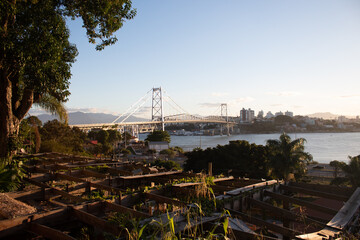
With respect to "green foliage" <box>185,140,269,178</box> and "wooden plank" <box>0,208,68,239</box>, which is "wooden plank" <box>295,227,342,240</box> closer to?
"wooden plank" <box>0,208,68,239</box>

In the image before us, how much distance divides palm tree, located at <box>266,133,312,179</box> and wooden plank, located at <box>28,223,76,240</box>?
23.4m

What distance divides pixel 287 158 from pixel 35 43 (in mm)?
22181

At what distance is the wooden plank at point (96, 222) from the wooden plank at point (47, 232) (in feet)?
1.85

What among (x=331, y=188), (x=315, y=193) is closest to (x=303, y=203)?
(x=315, y=193)

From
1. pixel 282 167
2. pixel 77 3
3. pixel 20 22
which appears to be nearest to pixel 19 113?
pixel 20 22

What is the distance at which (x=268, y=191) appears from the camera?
6.94m

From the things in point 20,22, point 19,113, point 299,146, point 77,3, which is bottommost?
point 299,146

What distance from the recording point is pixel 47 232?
3.93 meters

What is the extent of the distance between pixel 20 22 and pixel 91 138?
161 ft


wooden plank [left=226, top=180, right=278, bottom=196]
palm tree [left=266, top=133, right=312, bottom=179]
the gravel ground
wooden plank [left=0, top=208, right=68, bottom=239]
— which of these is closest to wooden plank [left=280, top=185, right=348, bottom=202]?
wooden plank [left=226, top=180, right=278, bottom=196]

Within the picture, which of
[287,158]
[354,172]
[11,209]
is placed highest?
[11,209]

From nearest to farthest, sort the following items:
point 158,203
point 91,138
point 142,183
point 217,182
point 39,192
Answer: point 158,203, point 39,192, point 217,182, point 142,183, point 91,138

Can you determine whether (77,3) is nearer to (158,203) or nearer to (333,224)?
(158,203)

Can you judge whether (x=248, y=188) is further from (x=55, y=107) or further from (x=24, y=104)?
(x=55, y=107)
